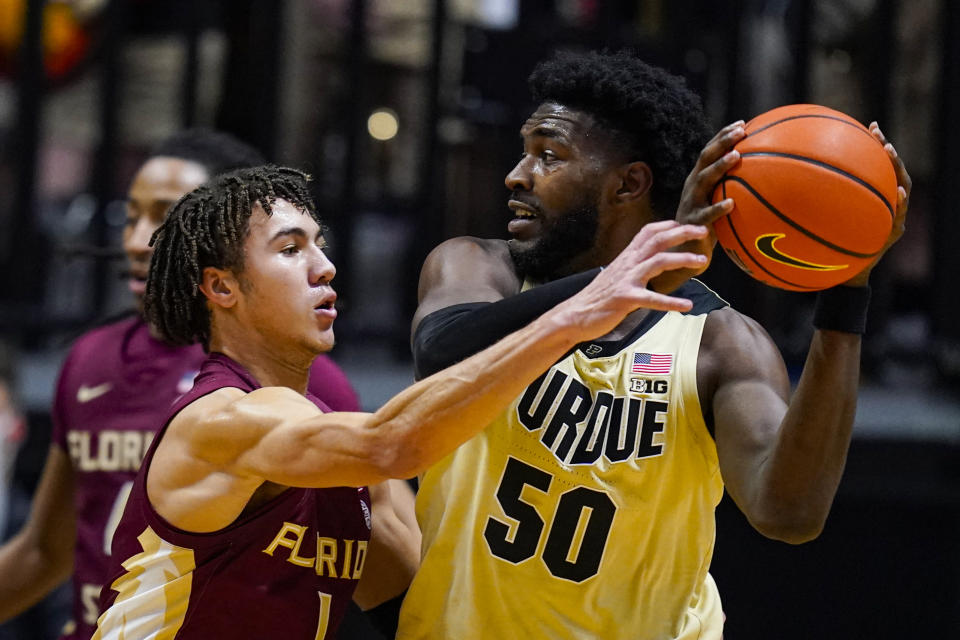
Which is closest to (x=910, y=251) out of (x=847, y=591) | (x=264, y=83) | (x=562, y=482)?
(x=847, y=591)

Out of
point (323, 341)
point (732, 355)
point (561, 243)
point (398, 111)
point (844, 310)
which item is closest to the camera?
point (844, 310)

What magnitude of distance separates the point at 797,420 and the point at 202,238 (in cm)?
130

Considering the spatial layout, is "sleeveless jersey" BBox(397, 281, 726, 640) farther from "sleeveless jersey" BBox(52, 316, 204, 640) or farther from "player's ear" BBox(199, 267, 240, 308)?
"sleeveless jersey" BBox(52, 316, 204, 640)

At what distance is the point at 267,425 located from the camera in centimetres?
242

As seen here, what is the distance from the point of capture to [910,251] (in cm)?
711

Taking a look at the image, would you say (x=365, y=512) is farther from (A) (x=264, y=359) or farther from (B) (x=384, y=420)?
(B) (x=384, y=420)

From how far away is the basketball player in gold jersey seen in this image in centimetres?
280

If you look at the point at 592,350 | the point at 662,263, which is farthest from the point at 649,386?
the point at 662,263

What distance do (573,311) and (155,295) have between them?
1073mm

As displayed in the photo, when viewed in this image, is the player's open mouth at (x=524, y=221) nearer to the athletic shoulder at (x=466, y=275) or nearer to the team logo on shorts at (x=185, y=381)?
the athletic shoulder at (x=466, y=275)

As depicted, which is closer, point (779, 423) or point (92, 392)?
point (779, 423)

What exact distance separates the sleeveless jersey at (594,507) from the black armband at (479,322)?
338 mm

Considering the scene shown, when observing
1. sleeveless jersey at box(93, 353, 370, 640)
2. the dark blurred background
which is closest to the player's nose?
sleeveless jersey at box(93, 353, 370, 640)

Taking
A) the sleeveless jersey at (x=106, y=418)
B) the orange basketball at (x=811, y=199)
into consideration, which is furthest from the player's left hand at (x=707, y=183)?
the sleeveless jersey at (x=106, y=418)
